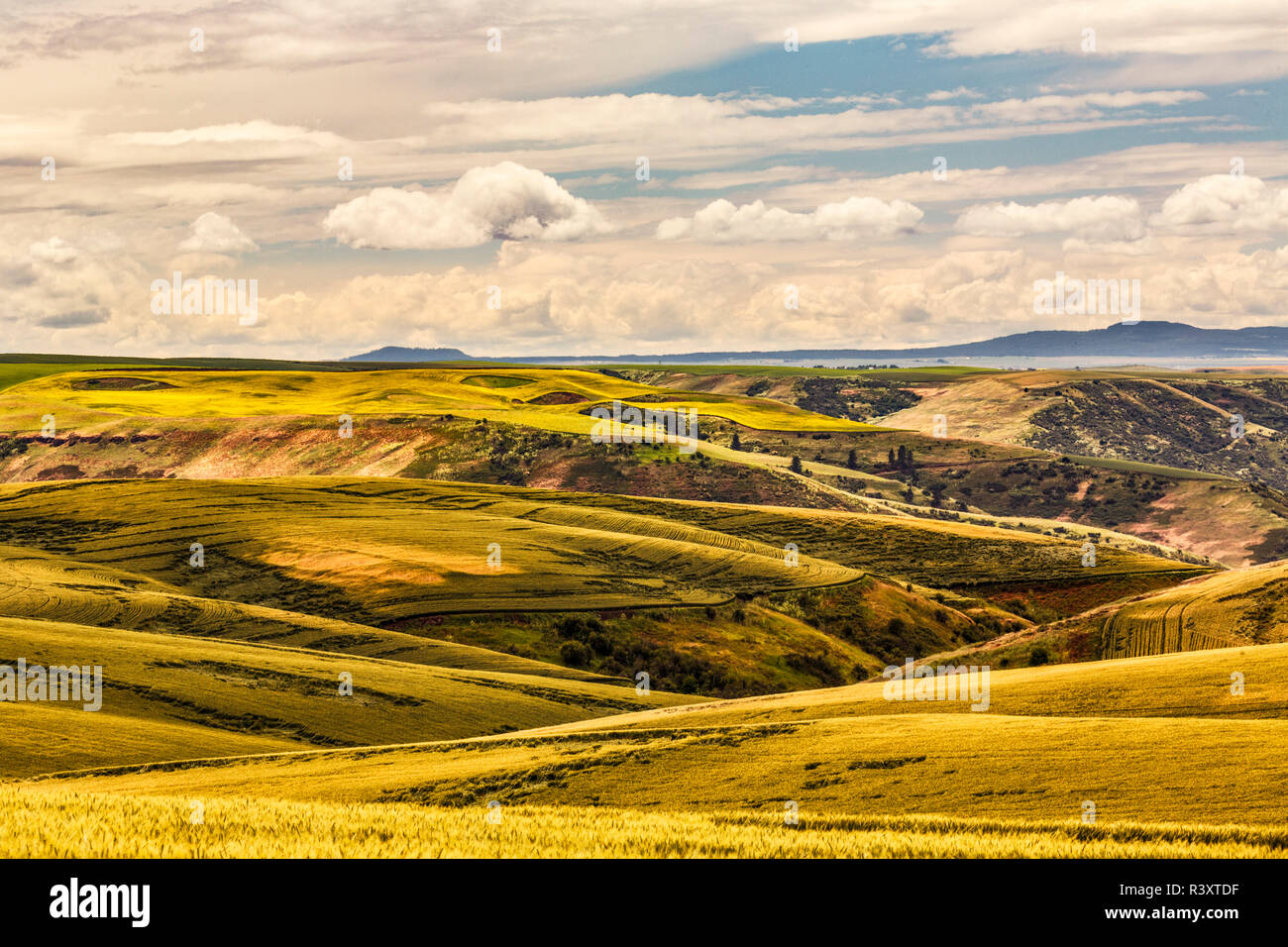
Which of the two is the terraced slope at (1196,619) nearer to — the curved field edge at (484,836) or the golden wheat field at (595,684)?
the golden wheat field at (595,684)

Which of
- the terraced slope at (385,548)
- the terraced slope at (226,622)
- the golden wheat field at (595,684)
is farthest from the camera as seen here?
the terraced slope at (385,548)

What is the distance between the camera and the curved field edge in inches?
511

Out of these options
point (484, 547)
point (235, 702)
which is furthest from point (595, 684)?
point (484, 547)

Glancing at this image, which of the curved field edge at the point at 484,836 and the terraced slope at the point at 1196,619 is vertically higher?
the curved field edge at the point at 484,836

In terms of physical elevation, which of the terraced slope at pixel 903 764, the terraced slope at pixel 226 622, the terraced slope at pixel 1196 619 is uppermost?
the terraced slope at pixel 903 764

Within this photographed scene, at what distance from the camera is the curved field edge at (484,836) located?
13.0 metres

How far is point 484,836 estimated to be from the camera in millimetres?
14719

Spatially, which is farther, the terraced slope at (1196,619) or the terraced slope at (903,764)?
the terraced slope at (1196,619)

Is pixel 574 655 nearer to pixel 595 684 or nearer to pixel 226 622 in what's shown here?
pixel 595 684

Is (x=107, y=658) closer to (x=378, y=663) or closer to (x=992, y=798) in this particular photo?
(x=378, y=663)

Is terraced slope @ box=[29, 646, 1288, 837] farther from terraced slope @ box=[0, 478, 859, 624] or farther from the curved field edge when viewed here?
terraced slope @ box=[0, 478, 859, 624]

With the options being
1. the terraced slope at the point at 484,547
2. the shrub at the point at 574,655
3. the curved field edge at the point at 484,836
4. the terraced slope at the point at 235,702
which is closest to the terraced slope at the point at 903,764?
the curved field edge at the point at 484,836

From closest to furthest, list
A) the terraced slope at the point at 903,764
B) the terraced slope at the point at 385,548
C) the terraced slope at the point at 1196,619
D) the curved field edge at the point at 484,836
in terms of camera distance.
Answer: the curved field edge at the point at 484,836
the terraced slope at the point at 903,764
the terraced slope at the point at 1196,619
the terraced slope at the point at 385,548

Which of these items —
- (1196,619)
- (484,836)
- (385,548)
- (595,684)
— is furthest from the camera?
(385,548)
